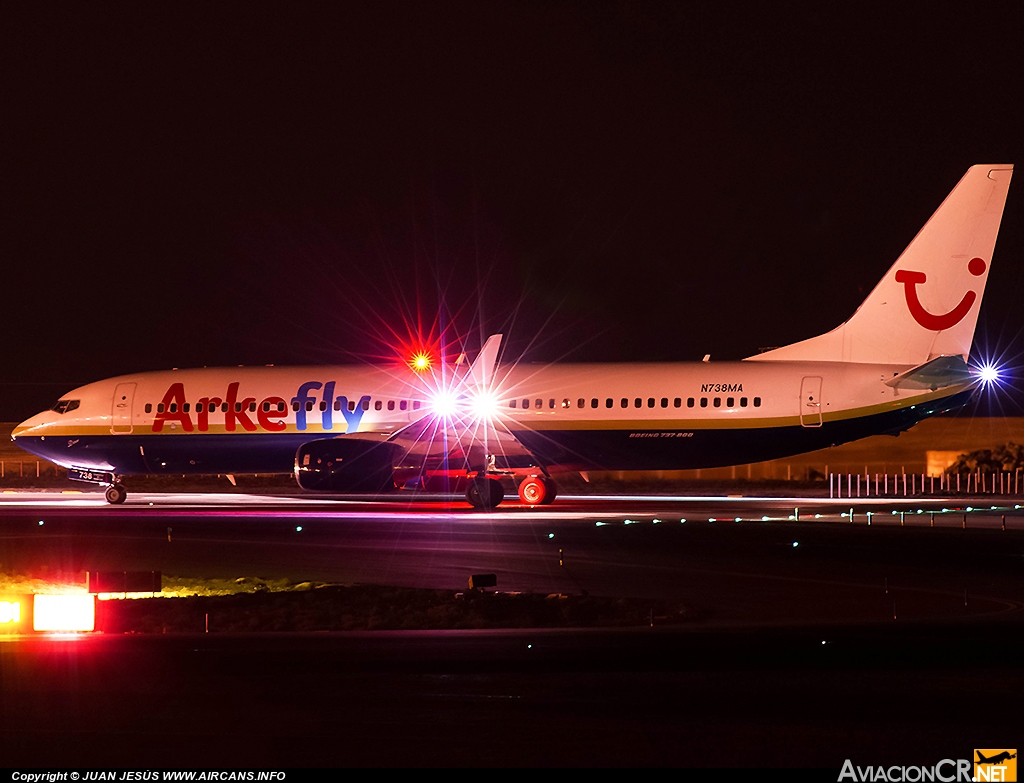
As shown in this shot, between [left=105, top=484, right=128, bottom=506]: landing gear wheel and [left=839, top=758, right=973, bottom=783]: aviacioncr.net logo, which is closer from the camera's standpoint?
[left=839, top=758, right=973, bottom=783]: aviacioncr.net logo

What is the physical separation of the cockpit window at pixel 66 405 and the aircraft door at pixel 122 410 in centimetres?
172

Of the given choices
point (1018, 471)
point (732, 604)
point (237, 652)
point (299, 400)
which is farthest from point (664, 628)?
point (1018, 471)

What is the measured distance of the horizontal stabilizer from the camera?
39.0 metres

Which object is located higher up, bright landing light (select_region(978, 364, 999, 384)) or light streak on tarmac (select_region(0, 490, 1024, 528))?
bright landing light (select_region(978, 364, 999, 384))

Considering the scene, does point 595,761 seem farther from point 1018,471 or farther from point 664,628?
point 1018,471

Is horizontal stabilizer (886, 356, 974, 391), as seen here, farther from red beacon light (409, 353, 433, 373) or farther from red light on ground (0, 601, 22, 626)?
red light on ground (0, 601, 22, 626)

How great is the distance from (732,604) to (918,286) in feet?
81.2

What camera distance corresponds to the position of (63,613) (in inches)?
656

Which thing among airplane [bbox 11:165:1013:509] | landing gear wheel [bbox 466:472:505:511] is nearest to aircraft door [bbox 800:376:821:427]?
airplane [bbox 11:165:1013:509]

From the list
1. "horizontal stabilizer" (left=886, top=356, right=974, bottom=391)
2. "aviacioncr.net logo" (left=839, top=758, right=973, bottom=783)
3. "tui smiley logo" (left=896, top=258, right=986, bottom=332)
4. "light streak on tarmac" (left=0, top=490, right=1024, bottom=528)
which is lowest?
"aviacioncr.net logo" (left=839, top=758, right=973, bottom=783)

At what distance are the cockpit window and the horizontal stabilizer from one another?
28635 mm

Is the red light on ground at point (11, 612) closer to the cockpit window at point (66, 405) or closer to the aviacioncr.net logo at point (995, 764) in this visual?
the aviacioncr.net logo at point (995, 764)

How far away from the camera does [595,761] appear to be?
9.68m

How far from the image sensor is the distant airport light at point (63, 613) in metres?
16.5
